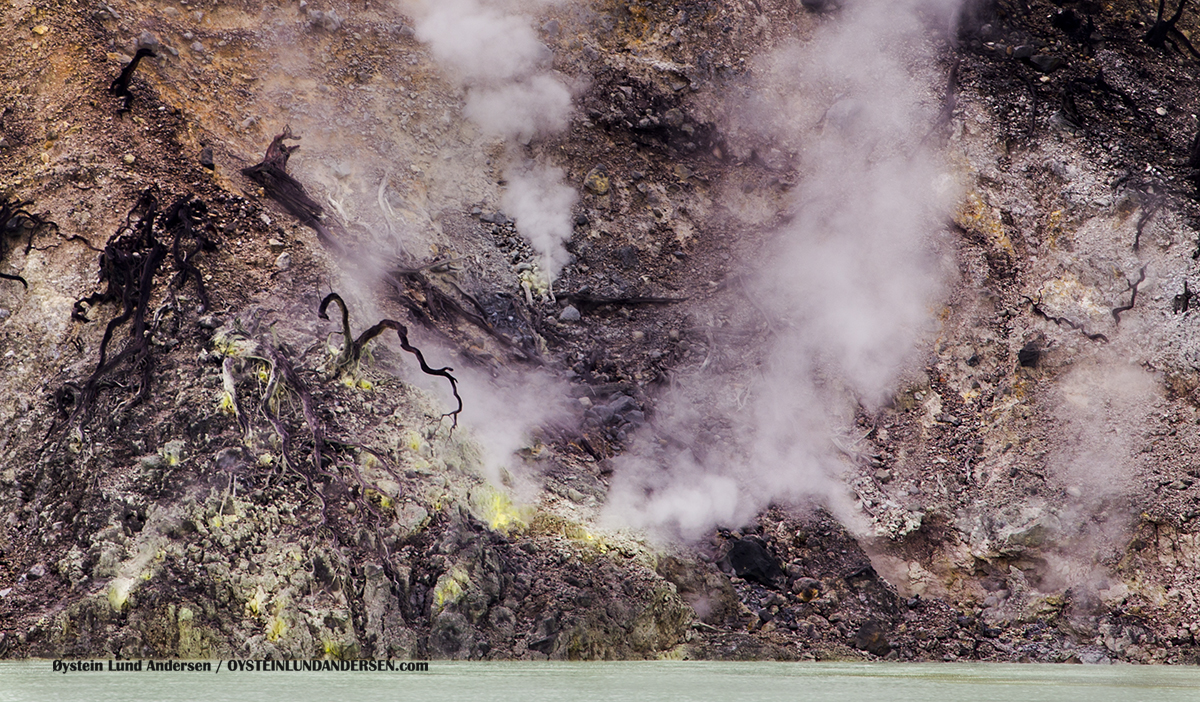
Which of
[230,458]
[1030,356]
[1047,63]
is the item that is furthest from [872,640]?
[1047,63]

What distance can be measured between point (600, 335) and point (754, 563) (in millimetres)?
5279

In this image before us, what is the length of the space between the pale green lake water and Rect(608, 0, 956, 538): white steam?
3.30m

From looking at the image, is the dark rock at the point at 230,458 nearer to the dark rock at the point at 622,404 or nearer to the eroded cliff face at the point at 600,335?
the eroded cliff face at the point at 600,335

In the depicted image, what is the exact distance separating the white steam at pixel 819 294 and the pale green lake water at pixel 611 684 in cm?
330

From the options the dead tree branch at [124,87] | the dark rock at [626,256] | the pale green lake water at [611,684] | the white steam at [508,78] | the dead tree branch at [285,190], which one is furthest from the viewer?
the white steam at [508,78]

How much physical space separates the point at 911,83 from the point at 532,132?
796cm

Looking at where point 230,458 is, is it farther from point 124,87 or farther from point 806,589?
point 806,589

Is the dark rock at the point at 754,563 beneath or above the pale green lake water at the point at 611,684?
above

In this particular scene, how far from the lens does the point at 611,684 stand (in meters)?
10.8

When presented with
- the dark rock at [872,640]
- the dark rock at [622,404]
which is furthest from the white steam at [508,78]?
the dark rock at [872,640]

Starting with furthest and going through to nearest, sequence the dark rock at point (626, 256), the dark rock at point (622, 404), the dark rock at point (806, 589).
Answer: the dark rock at point (626, 256)
the dark rock at point (622, 404)
the dark rock at point (806, 589)

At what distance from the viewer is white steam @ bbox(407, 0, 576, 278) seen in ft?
62.9

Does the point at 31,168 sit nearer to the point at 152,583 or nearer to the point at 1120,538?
the point at 152,583

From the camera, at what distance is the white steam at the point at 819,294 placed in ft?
52.5
